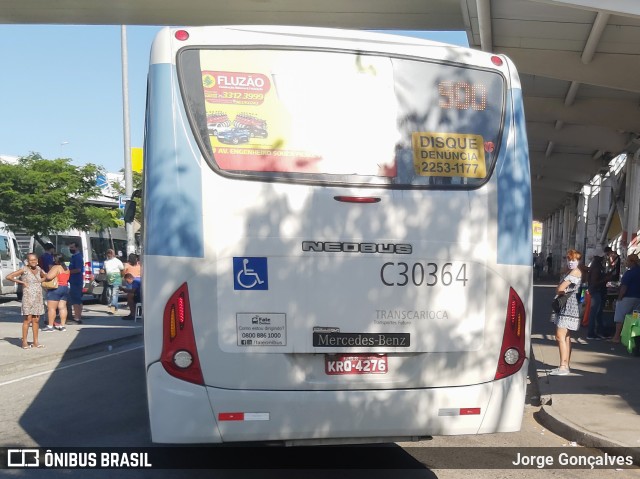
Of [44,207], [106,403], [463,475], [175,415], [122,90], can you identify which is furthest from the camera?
[44,207]

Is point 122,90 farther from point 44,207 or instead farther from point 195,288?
point 195,288

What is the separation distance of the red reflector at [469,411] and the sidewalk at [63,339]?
27.8 ft


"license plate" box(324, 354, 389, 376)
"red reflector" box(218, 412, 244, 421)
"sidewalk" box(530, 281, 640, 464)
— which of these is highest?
"license plate" box(324, 354, 389, 376)

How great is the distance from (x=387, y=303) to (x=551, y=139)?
24162mm

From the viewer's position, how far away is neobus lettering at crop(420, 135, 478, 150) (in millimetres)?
5770

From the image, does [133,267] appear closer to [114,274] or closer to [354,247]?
[114,274]

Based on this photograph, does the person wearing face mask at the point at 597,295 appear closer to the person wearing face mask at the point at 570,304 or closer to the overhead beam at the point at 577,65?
the overhead beam at the point at 577,65

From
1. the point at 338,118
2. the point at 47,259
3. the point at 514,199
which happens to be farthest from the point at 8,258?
the point at 514,199

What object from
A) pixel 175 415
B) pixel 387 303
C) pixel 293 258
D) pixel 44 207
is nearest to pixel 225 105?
pixel 293 258

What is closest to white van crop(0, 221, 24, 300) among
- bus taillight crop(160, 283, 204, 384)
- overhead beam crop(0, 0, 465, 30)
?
overhead beam crop(0, 0, 465, 30)

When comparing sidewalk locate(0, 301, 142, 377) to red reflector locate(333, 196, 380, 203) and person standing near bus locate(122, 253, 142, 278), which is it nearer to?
person standing near bus locate(122, 253, 142, 278)

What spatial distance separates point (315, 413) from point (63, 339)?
1115 cm

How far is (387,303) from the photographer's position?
5.59m

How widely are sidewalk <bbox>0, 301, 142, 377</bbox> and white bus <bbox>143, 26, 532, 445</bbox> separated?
25.1ft
